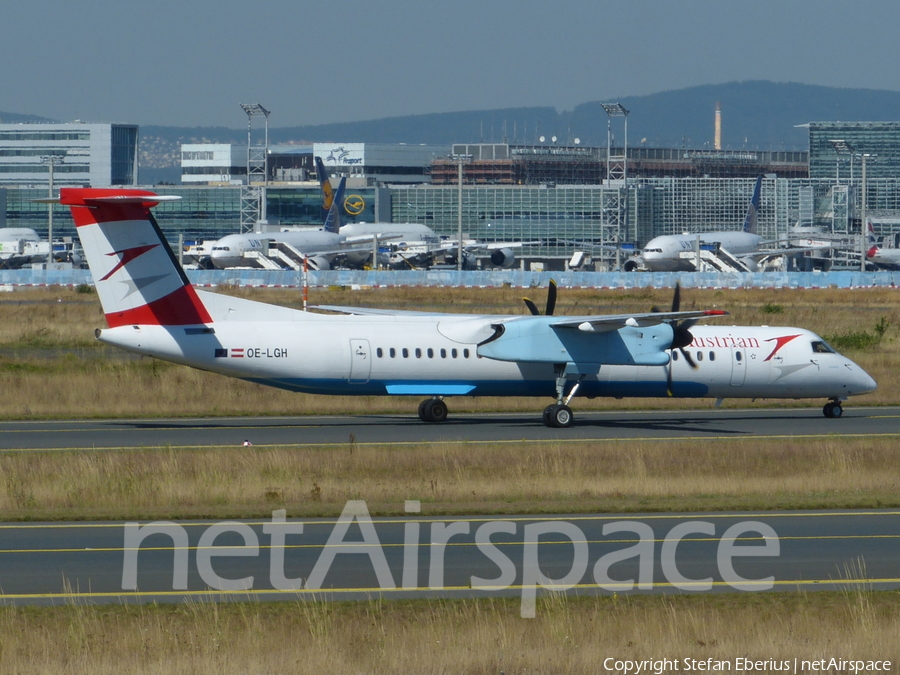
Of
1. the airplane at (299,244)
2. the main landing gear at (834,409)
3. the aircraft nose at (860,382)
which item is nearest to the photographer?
the aircraft nose at (860,382)

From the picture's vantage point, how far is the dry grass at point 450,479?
59.0 feet

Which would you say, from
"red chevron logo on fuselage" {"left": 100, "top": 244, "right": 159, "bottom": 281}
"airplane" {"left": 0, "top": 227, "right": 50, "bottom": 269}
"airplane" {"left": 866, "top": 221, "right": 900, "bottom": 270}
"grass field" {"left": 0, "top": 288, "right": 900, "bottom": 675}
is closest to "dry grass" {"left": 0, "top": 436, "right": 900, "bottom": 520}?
"grass field" {"left": 0, "top": 288, "right": 900, "bottom": 675}

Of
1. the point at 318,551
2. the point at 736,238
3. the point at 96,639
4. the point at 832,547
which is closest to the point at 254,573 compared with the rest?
the point at 318,551

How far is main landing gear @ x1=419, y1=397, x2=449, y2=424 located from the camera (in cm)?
2922

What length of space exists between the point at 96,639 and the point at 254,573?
2.96 meters

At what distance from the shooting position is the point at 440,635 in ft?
33.8

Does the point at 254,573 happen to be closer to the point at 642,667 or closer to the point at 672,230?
the point at 642,667

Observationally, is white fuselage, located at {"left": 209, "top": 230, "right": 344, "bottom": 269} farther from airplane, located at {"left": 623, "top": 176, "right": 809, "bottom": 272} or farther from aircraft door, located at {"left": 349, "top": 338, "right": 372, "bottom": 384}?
aircraft door, located at {"left": 349, "top": 338, "right": 372, "bottom": 384}

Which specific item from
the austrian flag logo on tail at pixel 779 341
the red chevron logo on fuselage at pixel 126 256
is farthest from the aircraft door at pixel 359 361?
the austrian flag logo on tail at pixel 779 341

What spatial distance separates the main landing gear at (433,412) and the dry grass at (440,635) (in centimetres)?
1756

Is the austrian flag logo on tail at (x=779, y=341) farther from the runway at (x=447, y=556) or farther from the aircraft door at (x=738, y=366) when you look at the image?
the runway at (x=447, y=556)

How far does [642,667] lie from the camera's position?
9531 mm

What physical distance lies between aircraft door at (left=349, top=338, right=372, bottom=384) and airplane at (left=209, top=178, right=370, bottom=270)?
250ft

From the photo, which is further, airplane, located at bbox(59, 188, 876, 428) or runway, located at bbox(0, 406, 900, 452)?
runway, located at bbox(0, 406, 900, 452)
